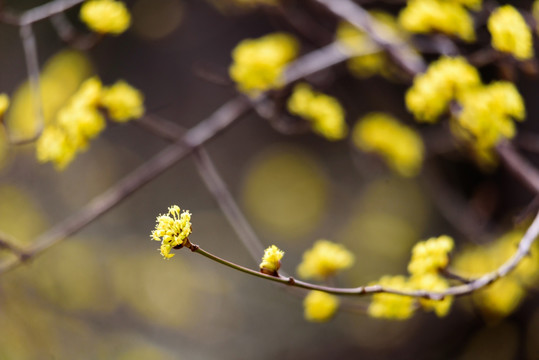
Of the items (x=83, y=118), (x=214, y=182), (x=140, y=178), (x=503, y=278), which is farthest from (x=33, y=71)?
(x=503, y=278)

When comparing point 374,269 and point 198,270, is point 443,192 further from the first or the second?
point 198,270

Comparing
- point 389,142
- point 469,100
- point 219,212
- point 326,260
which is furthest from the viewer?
point 219,212

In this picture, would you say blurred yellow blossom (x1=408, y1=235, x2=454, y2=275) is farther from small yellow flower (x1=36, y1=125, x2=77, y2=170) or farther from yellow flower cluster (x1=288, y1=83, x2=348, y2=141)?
small yellow flower (x1=36, y1=125, x2=77, y2=170)

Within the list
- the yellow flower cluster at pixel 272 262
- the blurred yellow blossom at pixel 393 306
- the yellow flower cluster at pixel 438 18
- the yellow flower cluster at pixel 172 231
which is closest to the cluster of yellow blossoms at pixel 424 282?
the blurred yellow blossom at pixel 393 306

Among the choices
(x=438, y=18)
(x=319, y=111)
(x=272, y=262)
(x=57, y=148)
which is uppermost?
(x=438, y=18)

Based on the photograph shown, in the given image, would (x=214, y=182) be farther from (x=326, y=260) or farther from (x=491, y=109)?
(x=491, y=109)

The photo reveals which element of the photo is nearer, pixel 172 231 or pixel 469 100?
pixel 172 231
